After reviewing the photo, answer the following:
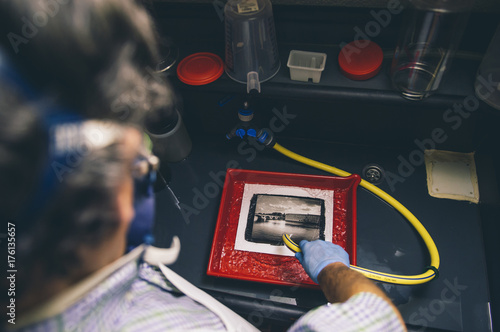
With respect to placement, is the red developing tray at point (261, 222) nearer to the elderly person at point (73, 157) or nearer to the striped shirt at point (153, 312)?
the striped shirt at point (153, 312)

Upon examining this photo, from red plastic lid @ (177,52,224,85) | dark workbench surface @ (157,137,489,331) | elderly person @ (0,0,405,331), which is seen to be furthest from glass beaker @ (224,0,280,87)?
elderly person @ (0,0,405,331)

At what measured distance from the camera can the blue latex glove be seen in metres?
0.87

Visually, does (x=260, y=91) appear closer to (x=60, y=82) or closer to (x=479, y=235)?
(x=60, y=82)

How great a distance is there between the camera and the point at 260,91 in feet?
3.43

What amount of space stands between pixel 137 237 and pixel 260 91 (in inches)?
26.8

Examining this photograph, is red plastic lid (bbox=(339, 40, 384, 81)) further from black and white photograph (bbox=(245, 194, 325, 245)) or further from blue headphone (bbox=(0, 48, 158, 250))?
blue headphone (bbox=(0, 48, 158, 250))

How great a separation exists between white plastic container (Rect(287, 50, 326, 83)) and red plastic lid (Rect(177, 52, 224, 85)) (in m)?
0.25

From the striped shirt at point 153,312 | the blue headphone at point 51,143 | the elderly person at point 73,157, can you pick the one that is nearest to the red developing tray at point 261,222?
the striped shirt at point 153,312

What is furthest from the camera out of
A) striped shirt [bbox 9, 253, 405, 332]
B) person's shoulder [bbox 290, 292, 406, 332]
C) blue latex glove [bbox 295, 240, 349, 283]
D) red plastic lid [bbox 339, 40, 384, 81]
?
red plastic lid [bbox 339, 40, 384, 81]

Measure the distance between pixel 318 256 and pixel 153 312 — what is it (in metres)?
0.50

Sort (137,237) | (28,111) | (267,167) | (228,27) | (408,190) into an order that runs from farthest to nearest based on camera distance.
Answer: (267,167) → (408,190) → (228,27) → (137,237) → (28,111)

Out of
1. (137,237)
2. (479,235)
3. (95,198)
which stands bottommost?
(479,235)

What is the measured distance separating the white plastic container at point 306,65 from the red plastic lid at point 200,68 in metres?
0.25

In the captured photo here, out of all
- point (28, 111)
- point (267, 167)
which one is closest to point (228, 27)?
point (267, 167)
